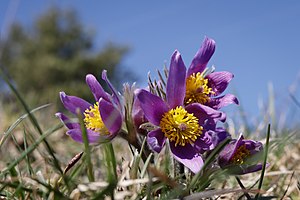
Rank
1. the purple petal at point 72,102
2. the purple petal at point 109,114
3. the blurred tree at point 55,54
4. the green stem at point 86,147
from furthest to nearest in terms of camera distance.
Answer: the blurred tree at point 55,54 < the purple petal at point 72,102 < the purple petal at point 109,114 < the green stem at point 86,147

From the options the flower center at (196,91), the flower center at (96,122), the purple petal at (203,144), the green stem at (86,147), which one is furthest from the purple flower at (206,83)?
the green stem at (86,147)

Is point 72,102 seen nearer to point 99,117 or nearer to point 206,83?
point 99,117

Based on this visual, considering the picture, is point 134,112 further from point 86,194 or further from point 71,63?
point 71,63

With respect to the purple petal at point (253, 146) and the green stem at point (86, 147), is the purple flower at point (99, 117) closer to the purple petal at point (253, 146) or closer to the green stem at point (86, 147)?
the green stem at point (86, 147)

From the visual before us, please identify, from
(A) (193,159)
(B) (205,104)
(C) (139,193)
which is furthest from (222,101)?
(C) (139,193)

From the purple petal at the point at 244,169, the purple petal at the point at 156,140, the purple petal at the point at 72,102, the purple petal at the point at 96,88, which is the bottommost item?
the purple petal at the point at 244,169

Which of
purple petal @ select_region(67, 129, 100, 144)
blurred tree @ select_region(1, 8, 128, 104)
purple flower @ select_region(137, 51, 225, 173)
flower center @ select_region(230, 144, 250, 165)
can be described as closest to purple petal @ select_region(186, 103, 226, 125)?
purple flower @ select_region(137, 51, 225, 173)
